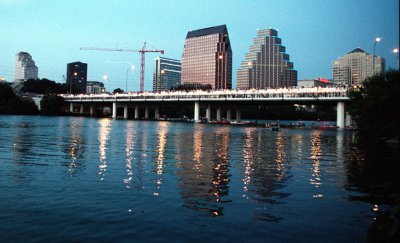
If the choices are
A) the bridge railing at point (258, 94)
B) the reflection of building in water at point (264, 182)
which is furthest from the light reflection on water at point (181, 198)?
the bridge railing at point (258, 94)

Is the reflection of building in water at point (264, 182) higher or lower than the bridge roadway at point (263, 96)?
lower

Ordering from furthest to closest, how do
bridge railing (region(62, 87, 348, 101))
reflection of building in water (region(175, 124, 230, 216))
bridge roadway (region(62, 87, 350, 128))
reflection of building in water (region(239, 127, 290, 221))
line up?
bridge railing (region(62, 87, 348, 101)) < bridge roadway (region(62, 87, 350, 128)) < reflection of building in water (region(175, 124, 230, 216)) < reflection of building in water (region(239, 127, 290, 221))

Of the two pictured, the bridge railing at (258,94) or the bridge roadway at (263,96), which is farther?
the bridge railing at (258,94)

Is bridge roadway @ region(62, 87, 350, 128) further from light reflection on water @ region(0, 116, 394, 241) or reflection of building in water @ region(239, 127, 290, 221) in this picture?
light reflection on water @ region(0, 116, 394, 241)

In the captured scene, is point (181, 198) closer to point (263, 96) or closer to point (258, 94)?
point (263, 96)

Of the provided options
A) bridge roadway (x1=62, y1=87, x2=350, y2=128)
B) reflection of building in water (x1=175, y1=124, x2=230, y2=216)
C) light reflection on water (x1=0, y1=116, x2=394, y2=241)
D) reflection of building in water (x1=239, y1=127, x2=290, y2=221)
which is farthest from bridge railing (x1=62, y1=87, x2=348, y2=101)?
light reflection on water (x1=0, y1=116, x2=394, y2=241)

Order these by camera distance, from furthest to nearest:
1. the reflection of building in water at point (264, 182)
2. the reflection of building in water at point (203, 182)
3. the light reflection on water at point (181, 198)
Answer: the reflection of building in water at point (203, 182), the reflection of building in water at point (264, 182), the light reflection on water at point (181, 198)

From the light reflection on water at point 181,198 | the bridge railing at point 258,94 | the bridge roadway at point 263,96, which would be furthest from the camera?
the bridge railing at point 258,94

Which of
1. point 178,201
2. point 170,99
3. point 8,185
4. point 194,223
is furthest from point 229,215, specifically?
point 170,99

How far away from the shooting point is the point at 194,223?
1379 cm

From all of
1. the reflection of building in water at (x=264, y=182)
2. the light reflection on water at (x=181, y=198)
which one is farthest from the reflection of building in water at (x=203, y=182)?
the reflection of building in water at (x=264, y=182)

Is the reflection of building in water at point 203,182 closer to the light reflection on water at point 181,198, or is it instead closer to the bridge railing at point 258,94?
the light reflection on water at point 181,198

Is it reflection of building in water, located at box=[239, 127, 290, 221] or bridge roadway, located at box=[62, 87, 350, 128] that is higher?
bridge roadway, located at box=[62, 87, 350, 128]

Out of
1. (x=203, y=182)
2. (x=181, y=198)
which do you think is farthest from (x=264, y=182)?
(x=181, y=198)
